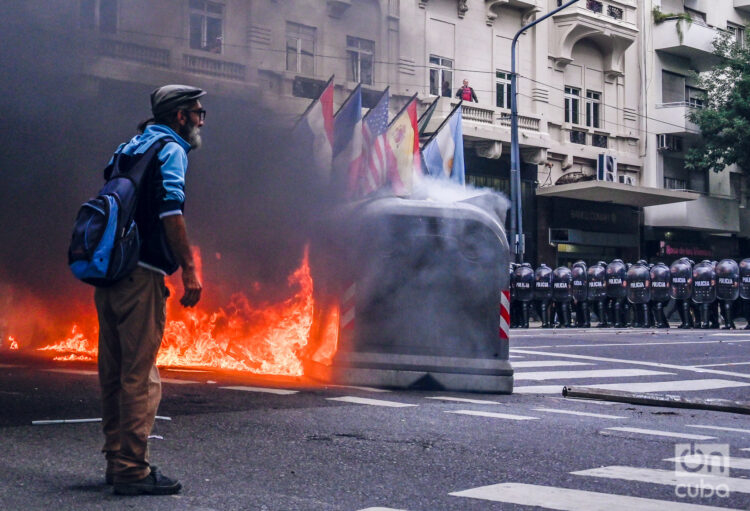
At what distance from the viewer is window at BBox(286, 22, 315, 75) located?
9750 millimetres

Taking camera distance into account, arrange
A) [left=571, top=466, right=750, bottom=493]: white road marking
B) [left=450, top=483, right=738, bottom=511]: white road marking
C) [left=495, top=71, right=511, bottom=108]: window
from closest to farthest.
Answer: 1. [left=450, top=483, right=738, bottom=511]: white road marking
2. [left=571, top=466, right=750, bottom=493]: white road marking
3. [left=495, top=71, right=511, bottom=108]: window

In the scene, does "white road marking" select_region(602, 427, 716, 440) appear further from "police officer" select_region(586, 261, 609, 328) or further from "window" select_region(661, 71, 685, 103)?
"window" select_region(661, 71, 685, 103)

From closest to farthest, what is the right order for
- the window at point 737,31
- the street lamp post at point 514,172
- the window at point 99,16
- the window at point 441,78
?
the window at point 99,16, the window at point 441,78, the street lamp post at point 514,172, the window at point 737,31

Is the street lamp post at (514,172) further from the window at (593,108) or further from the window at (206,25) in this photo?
the window at (206,25)

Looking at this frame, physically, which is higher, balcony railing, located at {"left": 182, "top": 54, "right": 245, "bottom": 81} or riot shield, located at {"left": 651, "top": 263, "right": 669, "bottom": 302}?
balcony railing, located at {"left": 182, "top": 54, "right": 245, "bottom": 81}

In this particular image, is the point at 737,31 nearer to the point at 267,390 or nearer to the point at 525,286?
the point at 525,286

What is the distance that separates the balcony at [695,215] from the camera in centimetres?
3294

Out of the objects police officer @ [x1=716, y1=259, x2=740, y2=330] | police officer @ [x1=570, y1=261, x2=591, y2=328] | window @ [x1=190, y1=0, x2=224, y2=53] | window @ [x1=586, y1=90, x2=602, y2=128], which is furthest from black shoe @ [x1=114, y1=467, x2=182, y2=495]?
window @ [x1=586, y1=90, x2=602, y2=128]

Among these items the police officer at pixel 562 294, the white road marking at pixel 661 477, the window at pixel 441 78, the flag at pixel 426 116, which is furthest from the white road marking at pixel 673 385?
the police officer at pixel 562 294

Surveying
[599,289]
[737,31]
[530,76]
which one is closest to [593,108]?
[530,76]

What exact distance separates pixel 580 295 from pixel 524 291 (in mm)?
1354

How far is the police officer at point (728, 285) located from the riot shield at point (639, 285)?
1.50m

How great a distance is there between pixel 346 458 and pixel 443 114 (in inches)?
678

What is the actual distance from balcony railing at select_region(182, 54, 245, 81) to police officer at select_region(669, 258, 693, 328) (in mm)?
14770
